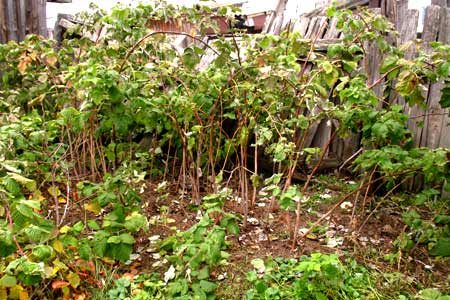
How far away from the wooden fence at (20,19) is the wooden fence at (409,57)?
321 centimetres

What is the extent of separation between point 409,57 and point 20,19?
14.2 feet

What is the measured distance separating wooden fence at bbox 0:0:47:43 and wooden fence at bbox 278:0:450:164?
3.21m

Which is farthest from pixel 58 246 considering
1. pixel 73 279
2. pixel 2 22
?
pixel 2 22

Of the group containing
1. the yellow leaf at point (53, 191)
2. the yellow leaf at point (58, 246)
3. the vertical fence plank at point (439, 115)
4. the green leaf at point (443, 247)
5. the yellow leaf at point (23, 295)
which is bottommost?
the yellow leaf at point (23, 295)

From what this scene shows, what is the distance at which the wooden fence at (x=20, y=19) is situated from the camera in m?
5.36

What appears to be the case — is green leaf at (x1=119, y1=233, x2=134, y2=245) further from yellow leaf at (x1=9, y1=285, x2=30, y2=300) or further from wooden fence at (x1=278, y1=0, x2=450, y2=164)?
wooden fence at (x1=278, y1=0, x2=450, y2=164)

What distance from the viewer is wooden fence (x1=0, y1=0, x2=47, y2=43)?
17.6ft

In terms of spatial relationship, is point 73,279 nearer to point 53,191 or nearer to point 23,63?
point 53,191

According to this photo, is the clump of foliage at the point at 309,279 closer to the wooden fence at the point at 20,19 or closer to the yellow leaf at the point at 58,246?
the yellow leaf at the point at 58,246

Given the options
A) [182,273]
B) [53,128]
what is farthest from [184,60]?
[182,273]

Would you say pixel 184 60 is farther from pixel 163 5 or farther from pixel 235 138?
pixel 235 138

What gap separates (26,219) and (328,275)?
1477 mm

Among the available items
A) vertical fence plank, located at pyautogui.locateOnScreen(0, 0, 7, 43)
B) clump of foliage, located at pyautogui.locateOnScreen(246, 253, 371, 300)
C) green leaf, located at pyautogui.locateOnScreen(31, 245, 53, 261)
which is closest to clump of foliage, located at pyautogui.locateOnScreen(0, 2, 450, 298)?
green leaf, located at pyautogui.locateOnScreen(31, 245, 53, 261)

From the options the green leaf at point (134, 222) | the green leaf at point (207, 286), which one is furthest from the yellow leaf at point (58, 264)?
the green leaf at point (207, 286)
